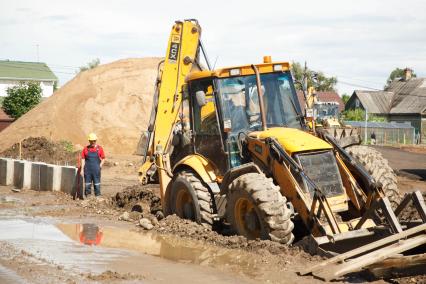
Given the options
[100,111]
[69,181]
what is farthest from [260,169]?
[100,111]

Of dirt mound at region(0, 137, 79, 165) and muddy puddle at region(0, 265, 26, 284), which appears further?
dirt mound at region(0, 137, 79, 165)

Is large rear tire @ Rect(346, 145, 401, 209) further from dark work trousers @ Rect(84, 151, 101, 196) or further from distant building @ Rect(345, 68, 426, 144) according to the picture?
distant building @ Rect(345, 68, 426, 144)

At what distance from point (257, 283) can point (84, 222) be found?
596cm

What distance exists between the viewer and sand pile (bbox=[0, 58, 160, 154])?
94.4 ft

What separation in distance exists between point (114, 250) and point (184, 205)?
1942 mm

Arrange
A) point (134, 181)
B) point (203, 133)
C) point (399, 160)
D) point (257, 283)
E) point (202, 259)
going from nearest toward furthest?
point (257, 283)
point (202, 259)
point (203, 133)
point (134, 181)
point (399, 160)

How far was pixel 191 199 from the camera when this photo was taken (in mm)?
10945

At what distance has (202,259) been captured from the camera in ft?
29.5

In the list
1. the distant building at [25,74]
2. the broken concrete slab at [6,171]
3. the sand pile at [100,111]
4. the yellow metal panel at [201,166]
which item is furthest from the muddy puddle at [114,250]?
the distant building at [25,74]

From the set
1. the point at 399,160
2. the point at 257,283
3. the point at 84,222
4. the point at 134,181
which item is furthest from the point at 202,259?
the point at 399,160

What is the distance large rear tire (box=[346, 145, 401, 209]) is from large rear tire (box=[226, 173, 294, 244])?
7.77 ft

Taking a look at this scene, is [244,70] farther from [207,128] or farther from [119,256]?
[119,256]

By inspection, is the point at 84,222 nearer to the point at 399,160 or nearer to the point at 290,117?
the point at 290,117

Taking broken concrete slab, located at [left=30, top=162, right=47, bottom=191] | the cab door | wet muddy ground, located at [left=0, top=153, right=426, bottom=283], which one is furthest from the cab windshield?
broken concrete slab, located at [left=30, top=162, right=47, bottom=191]
